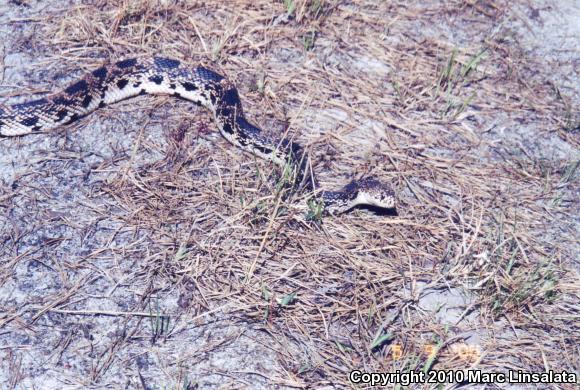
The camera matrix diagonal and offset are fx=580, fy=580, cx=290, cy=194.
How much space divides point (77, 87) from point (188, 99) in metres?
1.03

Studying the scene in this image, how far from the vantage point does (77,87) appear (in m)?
5.35

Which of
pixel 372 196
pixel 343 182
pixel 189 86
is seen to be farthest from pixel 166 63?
pixel 372 196

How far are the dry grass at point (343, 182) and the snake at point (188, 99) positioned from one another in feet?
0.45

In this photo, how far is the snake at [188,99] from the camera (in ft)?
15.6

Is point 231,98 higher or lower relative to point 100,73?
higher

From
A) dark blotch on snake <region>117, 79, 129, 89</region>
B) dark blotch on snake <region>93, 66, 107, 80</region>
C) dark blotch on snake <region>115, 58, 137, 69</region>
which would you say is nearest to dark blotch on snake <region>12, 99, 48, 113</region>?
dark blotch on snake <region>93, 66, 107, 80</region>

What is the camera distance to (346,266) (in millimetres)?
4320

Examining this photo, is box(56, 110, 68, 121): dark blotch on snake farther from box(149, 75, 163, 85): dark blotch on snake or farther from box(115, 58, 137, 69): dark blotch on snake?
box(149, 75, 163, 85): dark blotch on snake

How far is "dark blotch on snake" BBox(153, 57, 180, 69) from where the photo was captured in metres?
5.71

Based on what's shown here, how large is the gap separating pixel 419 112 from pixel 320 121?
3.36ft

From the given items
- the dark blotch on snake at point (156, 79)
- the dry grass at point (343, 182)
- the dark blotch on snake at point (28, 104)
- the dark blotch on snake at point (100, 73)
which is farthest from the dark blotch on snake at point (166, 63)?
the dark blotch on snake at point (28, 104)

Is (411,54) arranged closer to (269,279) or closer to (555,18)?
(555,18)

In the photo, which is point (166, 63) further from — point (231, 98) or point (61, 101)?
point (61, 101)

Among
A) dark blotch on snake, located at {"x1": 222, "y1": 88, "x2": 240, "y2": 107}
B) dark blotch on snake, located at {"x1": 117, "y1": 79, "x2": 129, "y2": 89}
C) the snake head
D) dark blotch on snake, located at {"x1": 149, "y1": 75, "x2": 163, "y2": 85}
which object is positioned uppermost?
the snake head
